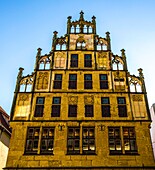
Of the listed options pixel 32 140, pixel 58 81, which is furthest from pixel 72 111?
pixel 32 140

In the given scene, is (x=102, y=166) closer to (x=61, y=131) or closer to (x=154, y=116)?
(x=61, y=131)

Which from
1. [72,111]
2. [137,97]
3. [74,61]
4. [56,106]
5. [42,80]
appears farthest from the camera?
[74,61]

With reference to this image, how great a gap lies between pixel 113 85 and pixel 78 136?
4.76 metres

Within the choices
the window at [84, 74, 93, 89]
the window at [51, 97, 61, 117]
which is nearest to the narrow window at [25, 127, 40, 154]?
the window at [51, 97, 61, 117]

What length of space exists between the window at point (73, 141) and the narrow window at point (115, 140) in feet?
6.98

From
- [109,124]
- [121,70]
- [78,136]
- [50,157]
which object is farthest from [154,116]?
[50,157]

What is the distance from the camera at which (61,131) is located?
50.0ft

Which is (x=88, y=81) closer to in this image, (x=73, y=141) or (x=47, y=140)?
(x=73, y=141)

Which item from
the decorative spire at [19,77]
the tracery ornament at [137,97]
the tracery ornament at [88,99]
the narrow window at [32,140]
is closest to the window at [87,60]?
the tracery ornament at [88,99]

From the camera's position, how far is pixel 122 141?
15.0 m

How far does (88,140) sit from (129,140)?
2710 millimetres

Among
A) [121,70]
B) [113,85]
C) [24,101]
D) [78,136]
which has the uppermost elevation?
[121,70]

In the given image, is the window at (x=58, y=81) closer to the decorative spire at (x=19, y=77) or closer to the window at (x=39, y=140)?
the decorative spire at (x=19, y=77)

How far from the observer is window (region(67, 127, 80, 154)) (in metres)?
14.6
